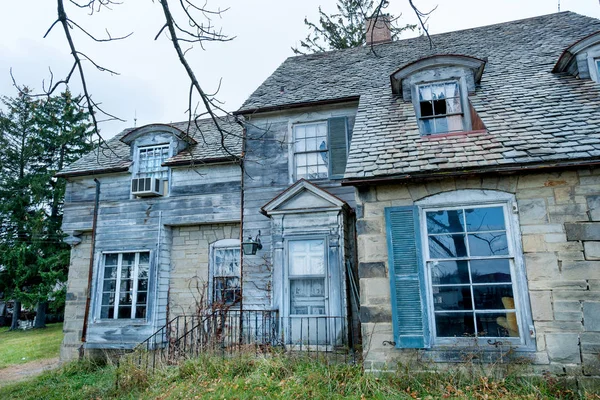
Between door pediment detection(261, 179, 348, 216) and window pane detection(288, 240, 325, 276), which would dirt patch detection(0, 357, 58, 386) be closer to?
window pane detection(288, 240, 325, 276)

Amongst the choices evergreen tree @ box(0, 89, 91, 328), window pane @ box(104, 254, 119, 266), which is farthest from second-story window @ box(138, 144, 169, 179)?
evergreen tree @ box(0, 89, 91, 328)

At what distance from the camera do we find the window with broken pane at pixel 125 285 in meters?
10.4

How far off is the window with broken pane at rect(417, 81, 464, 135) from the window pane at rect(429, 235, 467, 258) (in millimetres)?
2576

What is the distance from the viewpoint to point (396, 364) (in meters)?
5.59

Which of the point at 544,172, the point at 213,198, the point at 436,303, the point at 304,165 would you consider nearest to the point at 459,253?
the point at 436,303

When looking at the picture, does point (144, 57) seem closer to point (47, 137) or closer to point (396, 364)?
point (396, 364)

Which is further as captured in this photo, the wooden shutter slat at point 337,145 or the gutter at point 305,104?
the gutter at point 305,104

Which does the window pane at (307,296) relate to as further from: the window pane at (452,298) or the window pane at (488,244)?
the window pane at (488,244)

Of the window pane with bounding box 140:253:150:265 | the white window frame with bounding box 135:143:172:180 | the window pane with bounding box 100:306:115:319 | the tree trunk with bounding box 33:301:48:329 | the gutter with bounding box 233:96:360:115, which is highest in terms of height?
the gutter with bounding box 233:96:360:115

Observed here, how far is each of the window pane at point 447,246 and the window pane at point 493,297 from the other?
557 millimetres

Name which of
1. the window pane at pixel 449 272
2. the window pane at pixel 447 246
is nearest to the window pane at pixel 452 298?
the window pane at pixel 449 272

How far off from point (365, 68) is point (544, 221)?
7076 millimetres

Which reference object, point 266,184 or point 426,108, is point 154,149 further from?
point 426,108

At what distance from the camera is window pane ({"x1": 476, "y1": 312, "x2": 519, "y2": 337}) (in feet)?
17.7
